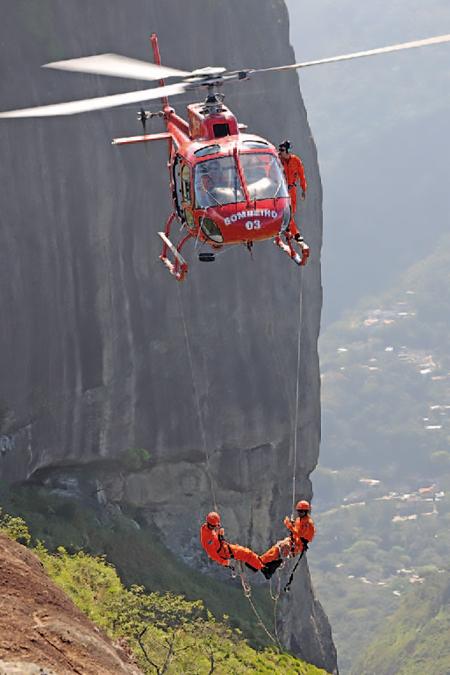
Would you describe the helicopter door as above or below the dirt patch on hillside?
above

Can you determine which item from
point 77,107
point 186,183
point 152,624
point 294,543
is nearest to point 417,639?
point 152,624

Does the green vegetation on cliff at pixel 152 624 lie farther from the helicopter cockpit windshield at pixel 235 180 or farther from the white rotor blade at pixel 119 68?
the white rotor blade at pixel 119 68

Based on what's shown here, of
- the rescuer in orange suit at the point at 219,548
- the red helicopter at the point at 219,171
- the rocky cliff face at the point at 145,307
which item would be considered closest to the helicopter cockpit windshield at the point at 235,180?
the red helicopter at the point at 219,171

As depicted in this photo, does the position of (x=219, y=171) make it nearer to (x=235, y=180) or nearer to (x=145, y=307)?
(x=235, y=180)

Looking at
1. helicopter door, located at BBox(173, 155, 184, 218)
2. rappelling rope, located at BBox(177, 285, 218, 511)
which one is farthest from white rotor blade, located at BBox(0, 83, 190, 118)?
rappelling rope, located at BBox(177, 285, 218, 511)

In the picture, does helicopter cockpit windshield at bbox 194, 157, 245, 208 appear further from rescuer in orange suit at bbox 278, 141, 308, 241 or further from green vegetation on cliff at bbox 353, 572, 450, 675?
green vegetation on cliff at bbox 353, 572, 450, 675

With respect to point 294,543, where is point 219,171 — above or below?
above
